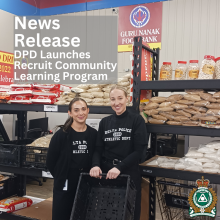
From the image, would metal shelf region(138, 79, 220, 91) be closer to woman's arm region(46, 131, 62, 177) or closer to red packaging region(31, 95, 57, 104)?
woman's arm region(46, 131, 62, 177)

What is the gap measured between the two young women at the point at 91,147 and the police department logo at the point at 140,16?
12.6ft

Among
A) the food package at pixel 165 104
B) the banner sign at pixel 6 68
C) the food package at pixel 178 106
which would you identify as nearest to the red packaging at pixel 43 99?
the food package at pixel 165 104

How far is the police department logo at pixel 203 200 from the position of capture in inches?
75.5

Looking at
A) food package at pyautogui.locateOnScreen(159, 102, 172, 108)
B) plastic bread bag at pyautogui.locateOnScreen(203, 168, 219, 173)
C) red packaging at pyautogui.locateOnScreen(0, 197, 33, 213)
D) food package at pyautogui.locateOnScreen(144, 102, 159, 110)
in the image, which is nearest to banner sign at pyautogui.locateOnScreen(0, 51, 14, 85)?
red packaging at pyautogui.locateOnScreen(0, 197, 33, 213)

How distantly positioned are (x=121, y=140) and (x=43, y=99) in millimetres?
1058

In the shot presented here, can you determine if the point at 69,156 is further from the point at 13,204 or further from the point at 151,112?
the point at 13,204

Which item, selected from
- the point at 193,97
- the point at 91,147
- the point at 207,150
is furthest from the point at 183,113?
the point at 91,147

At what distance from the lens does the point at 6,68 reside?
476 cm

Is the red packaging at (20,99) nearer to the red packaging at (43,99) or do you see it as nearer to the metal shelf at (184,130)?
the red packaging at (43,99)

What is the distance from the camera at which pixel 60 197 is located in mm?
2057

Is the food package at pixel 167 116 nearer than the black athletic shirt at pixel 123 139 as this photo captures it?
No

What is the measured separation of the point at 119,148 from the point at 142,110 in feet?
1.53

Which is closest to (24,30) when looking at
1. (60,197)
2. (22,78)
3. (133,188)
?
(22,78)

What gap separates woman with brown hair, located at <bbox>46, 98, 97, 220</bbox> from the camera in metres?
2.05
